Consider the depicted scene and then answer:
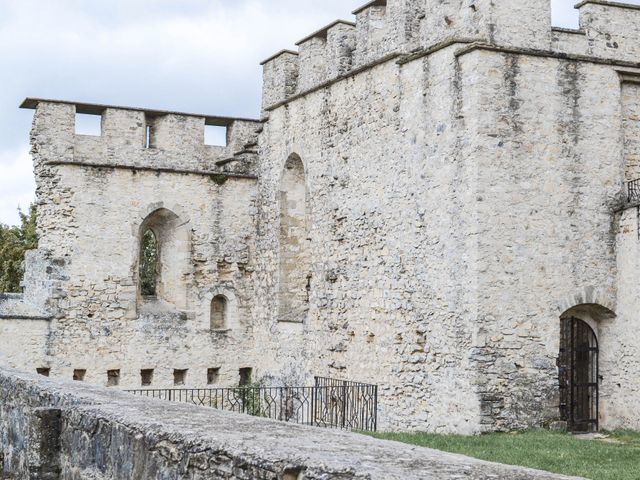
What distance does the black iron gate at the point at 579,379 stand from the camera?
1530 centimetres

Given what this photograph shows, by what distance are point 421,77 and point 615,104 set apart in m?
3.13

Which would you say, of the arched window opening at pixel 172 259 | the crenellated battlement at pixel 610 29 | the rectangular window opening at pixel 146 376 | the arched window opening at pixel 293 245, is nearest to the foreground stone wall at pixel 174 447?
the crenellated battlement at pixel 610 29

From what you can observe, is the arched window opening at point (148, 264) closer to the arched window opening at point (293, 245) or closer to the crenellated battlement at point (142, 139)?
the crenellated battlement at point (142, 139)

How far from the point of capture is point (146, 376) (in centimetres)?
2072

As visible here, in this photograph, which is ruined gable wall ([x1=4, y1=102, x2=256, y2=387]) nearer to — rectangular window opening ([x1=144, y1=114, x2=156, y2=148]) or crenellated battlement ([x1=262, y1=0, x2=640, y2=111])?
rectangular window opening ([x1=144, y1=114, x2=156, y2=148])

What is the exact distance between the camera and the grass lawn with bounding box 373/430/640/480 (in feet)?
33.4

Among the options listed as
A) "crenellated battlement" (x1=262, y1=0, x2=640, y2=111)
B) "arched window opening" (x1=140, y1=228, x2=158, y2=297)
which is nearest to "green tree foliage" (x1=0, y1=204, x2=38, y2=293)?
"arched window opening" (x1=140, y1=228, x2=158, y2=297)

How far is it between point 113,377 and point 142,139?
5.25 m

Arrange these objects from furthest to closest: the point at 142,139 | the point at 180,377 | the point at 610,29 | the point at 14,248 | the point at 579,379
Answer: the point at 14,248, the point at 142,139, the point at 180,377, the point at 579,379, the point at 610,29

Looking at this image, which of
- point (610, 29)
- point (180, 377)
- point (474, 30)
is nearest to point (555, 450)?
point (474, 30)

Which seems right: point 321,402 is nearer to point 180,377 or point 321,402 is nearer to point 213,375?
point 213,375

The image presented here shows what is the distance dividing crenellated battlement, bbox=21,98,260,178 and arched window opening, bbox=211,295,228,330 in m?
2.91

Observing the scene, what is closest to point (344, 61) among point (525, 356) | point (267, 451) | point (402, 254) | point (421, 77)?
point (421, 77)

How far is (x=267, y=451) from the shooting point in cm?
396
